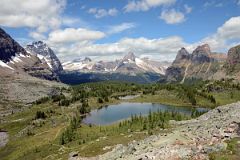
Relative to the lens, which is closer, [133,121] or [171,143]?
[171,143]

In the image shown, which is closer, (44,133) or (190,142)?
(190,142)

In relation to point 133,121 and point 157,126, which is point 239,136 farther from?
point 133,121

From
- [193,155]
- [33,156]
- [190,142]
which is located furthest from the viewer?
[33,156]

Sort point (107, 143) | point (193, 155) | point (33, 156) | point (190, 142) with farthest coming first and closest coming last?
1. point (33, 156)
2. point (107, 143)
3. point (190, 142)
4. point (193, 155)

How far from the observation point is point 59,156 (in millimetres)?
115875

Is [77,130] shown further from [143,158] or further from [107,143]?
[143,158]

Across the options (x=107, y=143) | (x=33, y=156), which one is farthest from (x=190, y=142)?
(x=33, y=156)

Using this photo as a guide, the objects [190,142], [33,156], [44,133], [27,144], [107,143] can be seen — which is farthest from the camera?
[44,133]

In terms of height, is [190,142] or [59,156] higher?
[190,142]

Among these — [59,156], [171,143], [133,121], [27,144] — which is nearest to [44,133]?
[27,144]

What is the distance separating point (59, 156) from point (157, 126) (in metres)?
44.8

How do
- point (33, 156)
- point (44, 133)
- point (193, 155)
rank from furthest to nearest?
point (44, 133) < point (33, 156) < point (193, 155)

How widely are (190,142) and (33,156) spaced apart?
93.1 metres

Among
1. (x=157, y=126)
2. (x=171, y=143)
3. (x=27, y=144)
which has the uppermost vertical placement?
(x=171, y=143)
